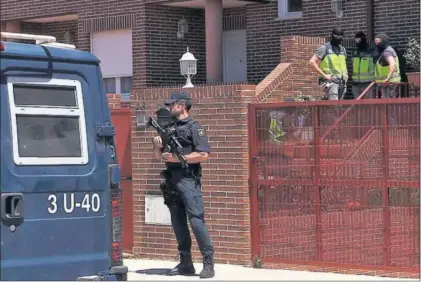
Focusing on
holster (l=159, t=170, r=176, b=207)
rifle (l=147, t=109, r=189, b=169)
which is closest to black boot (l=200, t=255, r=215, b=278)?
holster (l=159, t=170, r=176, b=207)

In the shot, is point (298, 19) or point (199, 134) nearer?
point (199, 134)

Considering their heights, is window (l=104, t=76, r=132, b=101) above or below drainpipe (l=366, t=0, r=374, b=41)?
below

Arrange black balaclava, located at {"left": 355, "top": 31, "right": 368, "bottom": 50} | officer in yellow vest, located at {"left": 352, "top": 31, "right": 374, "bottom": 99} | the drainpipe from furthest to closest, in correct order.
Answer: the drainpipe → black balaclava, located at {"left": 355, "top": 31, "right": 368, "bottom": 50} → officer in yellow vest, located at {"left": 352, "top": 31, "right": 374, "bottom": 99}

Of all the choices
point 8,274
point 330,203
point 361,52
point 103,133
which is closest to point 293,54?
point 361,52

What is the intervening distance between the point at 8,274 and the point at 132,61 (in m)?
13.6

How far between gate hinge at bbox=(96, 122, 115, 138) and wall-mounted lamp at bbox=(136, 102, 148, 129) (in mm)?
5174

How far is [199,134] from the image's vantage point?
31.7ft

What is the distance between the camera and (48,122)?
21.4 feet

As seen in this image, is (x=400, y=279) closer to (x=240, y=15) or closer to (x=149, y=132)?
(x=149, y=132)

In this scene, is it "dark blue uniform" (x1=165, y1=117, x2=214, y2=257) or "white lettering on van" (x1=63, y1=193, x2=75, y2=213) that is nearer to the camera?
"white lettering on van" (x1=63, y1=193, x2=75, y2=213)

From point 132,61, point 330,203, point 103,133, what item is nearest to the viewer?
point 103,133

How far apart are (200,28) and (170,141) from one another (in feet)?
36.5

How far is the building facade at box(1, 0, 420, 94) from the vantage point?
17469 millimetres

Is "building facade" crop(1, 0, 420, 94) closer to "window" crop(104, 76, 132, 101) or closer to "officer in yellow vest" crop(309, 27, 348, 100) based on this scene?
"window" crop(104, 76, 132, 101)
